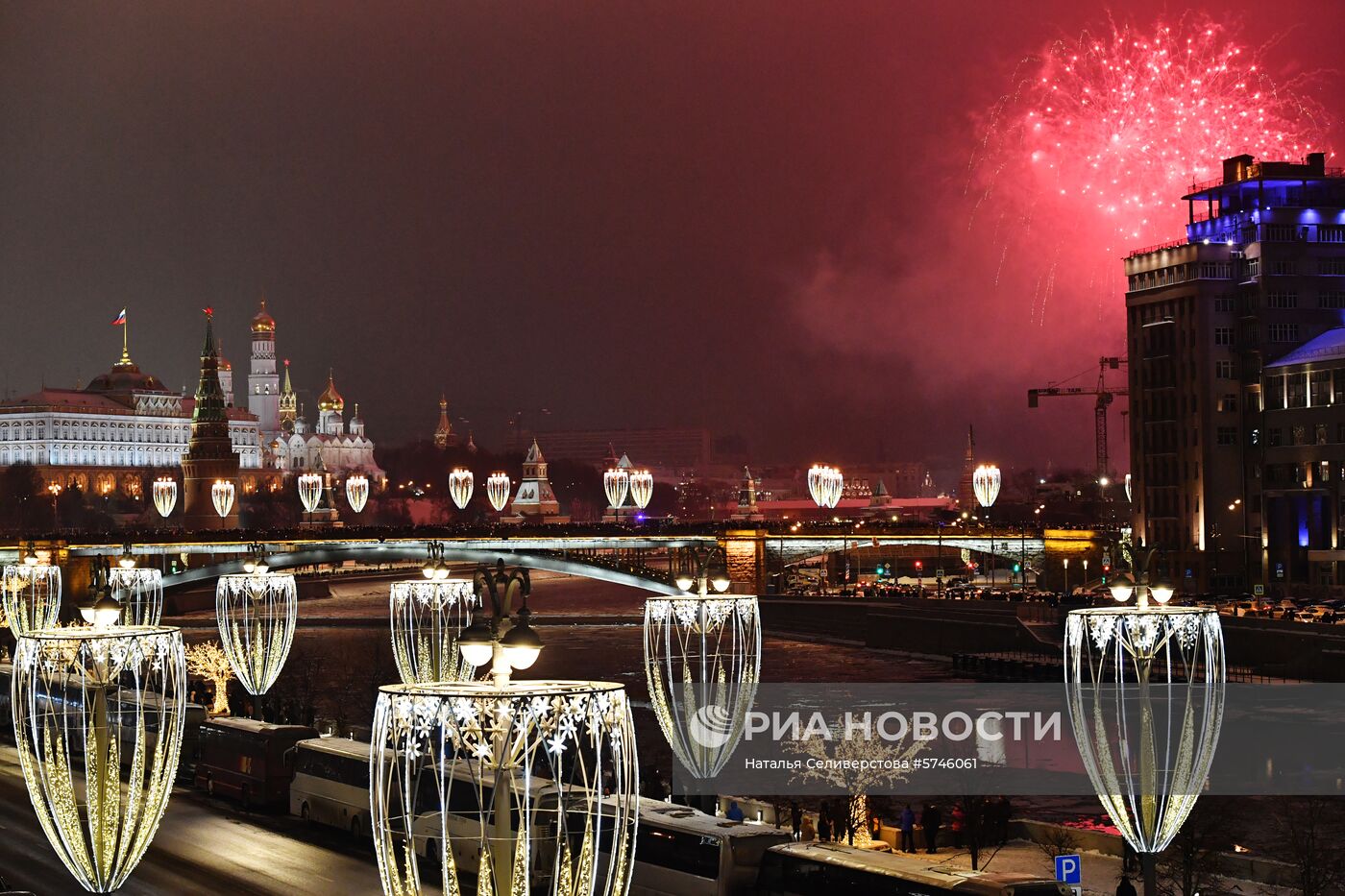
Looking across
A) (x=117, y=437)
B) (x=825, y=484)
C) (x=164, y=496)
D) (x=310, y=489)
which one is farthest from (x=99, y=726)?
(x=117, y=437)

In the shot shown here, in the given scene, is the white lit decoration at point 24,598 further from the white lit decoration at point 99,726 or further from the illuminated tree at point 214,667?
the white lit decoration at point 99,726

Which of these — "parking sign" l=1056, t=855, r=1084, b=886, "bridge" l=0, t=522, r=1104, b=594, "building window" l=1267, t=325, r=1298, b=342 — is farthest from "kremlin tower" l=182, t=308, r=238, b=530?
"parking sign" l=1056, t=855, r=1084, b=886

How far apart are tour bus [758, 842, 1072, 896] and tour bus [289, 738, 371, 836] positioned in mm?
8237

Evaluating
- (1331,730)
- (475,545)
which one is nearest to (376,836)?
(1331,730)

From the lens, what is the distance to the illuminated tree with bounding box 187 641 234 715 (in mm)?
46969

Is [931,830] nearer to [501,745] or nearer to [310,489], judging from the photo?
[501,745]

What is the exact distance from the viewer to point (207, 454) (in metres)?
A: 126

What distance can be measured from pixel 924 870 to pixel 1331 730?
844 inches

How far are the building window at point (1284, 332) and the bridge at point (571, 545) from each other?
33.8 feet

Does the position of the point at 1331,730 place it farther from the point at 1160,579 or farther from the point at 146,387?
the point at 146,387

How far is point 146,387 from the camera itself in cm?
17712

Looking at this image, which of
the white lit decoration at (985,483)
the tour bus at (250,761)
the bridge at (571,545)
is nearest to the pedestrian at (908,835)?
the tour bus at (250,761)

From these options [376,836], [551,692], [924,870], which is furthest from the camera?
[924,870]

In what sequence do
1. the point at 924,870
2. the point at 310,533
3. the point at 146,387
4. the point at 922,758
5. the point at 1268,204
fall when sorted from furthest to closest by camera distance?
1. the point at 146,387
2. the point at 310,533
3. the point at 1268,204
4. the point at 922,758
5. the point at 924,870
